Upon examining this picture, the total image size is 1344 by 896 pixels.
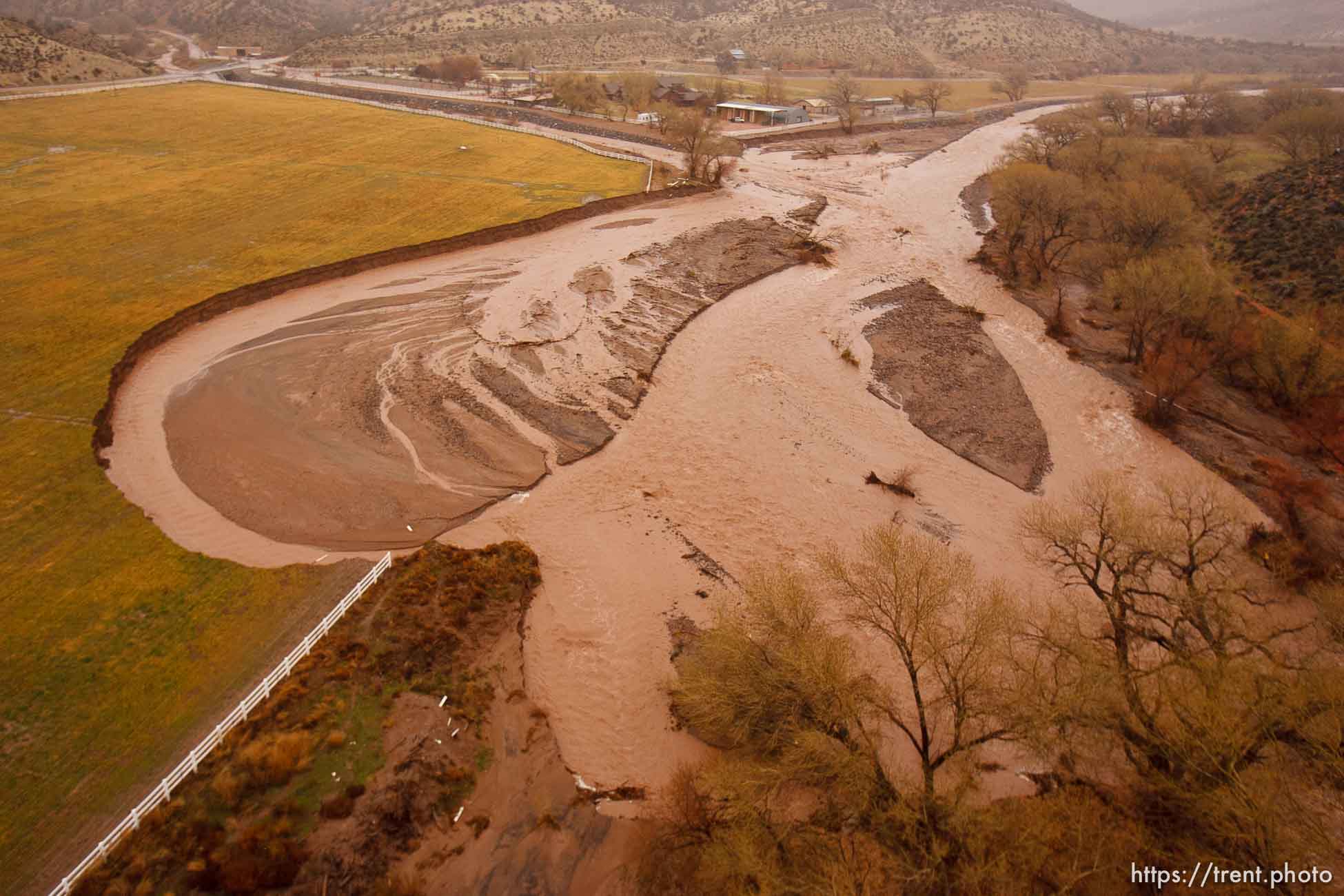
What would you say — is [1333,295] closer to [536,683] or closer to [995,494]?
[995,494]

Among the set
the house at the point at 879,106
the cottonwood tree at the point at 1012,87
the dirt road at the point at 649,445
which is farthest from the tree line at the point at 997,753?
the cottonwood tree at the point at 1012,87

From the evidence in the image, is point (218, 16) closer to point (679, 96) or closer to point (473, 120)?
point (473, 120)

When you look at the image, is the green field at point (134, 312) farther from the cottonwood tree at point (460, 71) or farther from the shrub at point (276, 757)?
the cottonwood tree at point (460, 71)

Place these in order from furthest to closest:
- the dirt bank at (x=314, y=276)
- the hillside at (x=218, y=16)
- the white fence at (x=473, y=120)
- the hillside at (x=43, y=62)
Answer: the hillside at (x=218, y=16) < the hillside at (x=43, y=62) < the white fence at (x=473, y=120) < the dirt bank at (x=314, y=276)

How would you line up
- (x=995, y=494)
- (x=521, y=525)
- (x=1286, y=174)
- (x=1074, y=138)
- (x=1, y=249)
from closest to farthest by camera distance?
(x=521, y=525) < (x=995, y=494) < (x=1, y=249) < (x=1286, y=174) < (x=1074, y=138)

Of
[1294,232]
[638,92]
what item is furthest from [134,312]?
[638,92]

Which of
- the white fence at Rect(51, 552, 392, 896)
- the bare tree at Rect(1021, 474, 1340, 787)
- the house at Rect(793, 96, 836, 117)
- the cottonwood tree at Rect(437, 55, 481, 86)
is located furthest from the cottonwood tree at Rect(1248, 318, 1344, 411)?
the cottonwood tree at Rect(437, 55, 481, 86)

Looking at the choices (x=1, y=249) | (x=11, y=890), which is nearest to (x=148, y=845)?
(x=11, y=890)
